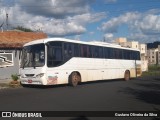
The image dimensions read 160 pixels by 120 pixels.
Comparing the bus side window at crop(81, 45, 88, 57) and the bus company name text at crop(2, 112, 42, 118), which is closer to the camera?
the bus company name text at crop(2, 112, 42, 118)

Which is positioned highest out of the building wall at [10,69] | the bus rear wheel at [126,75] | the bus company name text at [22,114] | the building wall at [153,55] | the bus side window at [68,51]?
the building wall at [153,55]

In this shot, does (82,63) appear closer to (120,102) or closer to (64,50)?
(64,50)

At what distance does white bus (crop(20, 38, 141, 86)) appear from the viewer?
20641 mm

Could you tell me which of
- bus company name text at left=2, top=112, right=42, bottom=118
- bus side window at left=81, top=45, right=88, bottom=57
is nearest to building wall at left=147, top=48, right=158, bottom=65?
bus side window at left=81, top=45, right=88, bottom=57

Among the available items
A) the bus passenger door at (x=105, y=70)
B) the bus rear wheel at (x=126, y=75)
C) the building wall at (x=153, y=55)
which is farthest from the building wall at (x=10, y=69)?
the building wall at (x=153, y=55)

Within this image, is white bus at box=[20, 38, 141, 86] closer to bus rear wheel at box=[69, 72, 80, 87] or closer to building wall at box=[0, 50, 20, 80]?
bus rear wheel at box=[69, 72, 80, 87]

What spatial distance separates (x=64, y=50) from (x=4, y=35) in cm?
1718

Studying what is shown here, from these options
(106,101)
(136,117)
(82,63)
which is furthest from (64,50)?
(136,117)

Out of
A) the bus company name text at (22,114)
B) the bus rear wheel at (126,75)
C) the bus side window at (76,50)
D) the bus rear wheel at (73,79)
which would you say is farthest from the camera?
the bus rear wheel at (126,75)

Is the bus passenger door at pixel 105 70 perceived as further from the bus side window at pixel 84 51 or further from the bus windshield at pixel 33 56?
the bus windshield at pixel 33 56

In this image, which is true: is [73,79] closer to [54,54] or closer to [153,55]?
[54,54]

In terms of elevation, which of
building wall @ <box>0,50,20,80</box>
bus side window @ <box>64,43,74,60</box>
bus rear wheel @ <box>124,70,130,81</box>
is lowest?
bus rear wheel @ <box>124,70,130,81</box>

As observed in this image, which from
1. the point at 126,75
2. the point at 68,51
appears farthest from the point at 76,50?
the point at 126,75

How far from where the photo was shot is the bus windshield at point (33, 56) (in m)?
20.7
